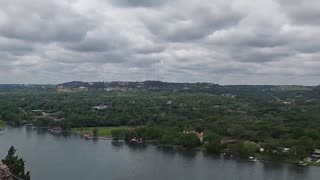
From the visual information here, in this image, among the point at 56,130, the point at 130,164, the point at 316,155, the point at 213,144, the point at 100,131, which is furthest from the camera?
the point at 56,130

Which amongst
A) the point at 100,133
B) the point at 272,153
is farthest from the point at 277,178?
the point at 100,133

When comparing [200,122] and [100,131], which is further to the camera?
[200,122]

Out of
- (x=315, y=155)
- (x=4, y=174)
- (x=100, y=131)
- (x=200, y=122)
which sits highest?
(x=4, y=174)

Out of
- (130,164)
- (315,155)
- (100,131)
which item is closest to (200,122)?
(100,131)

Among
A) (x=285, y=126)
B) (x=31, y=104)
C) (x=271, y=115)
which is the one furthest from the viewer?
(x=31, y=104)

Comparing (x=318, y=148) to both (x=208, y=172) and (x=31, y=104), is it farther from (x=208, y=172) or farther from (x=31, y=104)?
(x=31, y=104)

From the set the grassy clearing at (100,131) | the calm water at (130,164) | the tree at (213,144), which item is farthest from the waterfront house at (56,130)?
the tree at (213,144)

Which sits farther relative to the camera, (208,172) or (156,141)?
(156,141)

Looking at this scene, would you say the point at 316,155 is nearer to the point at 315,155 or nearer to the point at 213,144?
the point at 315,155

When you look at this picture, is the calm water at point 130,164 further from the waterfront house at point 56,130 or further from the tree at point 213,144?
the waterfront house at point 56,130
